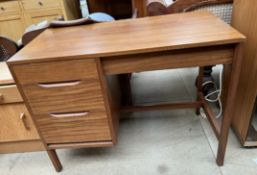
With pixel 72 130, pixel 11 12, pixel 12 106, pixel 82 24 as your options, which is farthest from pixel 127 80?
pixel 11 12

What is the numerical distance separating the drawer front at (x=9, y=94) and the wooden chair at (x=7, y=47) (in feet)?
1.05

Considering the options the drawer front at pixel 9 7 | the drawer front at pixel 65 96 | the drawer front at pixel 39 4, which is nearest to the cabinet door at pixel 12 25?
the drawer front at pixel 9 7

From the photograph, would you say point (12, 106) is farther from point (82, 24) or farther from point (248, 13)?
point (248, 13)

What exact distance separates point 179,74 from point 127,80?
76cm

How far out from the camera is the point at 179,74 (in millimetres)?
2193

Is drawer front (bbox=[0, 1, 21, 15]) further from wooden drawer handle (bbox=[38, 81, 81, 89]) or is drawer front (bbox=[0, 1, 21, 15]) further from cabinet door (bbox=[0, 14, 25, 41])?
wooden drawer handle (bbox=[38, 81, 81, 89])

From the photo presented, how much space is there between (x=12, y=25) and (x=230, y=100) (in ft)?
10.2

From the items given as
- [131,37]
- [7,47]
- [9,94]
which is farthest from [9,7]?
[131,37]

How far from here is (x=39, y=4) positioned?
9.40 ft

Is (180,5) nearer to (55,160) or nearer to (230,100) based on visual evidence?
(230,100)

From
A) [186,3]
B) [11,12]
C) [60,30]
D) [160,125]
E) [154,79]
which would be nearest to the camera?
[60,30]

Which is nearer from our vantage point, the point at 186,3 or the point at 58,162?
the point at 58,162

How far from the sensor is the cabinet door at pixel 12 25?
2.99m

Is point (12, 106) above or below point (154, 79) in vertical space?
above
